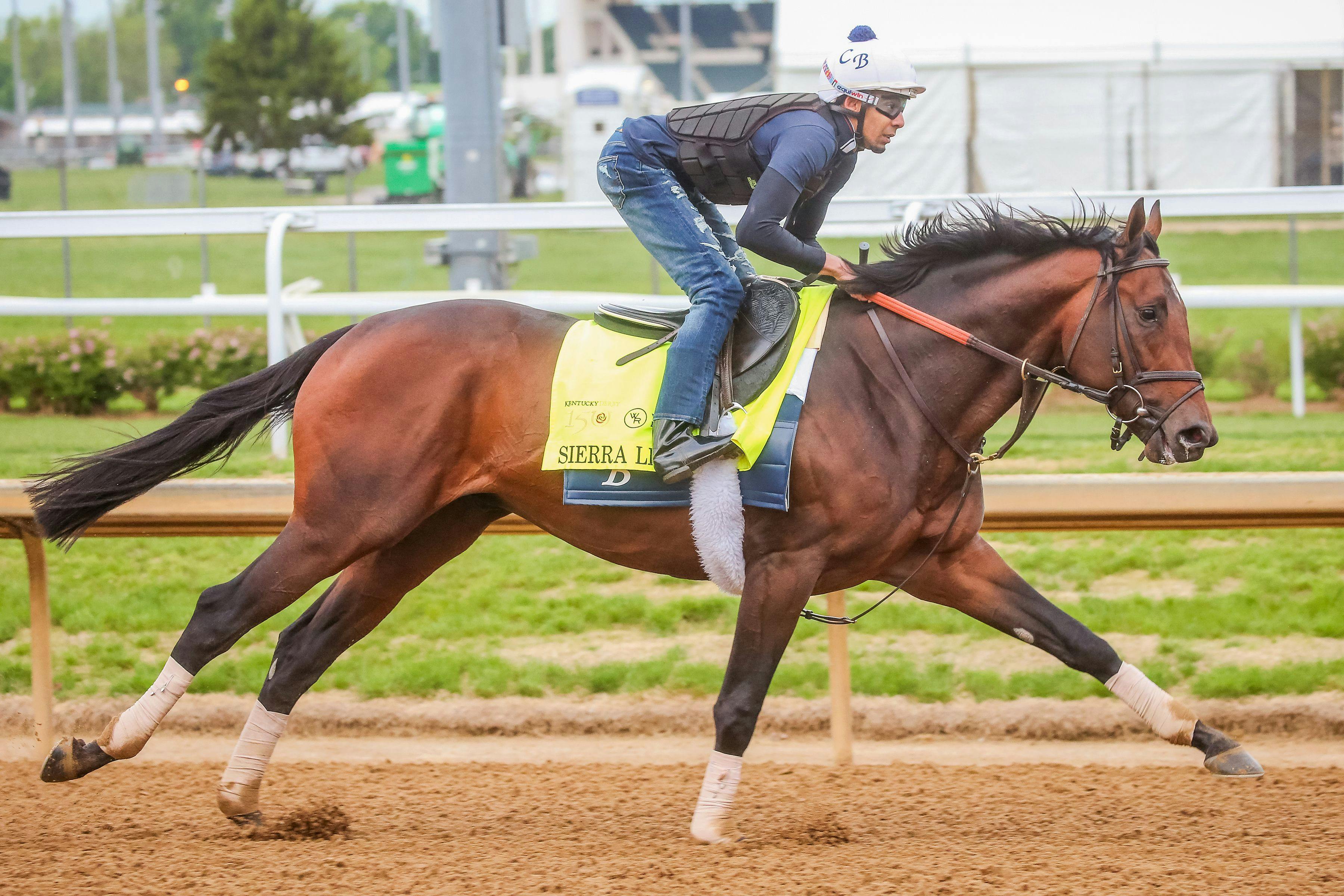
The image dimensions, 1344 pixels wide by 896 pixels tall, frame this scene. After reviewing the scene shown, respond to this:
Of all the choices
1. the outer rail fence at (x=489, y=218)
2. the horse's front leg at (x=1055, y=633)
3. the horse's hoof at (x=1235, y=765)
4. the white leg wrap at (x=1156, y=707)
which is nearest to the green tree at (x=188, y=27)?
the outer rail fence at (x=489, y=218)

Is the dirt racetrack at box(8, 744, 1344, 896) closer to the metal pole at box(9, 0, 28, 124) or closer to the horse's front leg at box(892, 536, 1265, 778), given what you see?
the horse's front leg at box(892, 536, 1265, 778)

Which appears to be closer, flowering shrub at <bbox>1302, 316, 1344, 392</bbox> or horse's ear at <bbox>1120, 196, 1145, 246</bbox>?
horse's ear at <bbox>1120, 196, 1145, 246</bbox>

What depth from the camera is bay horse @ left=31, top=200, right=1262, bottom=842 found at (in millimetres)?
3908

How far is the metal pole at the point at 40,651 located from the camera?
5098 mm

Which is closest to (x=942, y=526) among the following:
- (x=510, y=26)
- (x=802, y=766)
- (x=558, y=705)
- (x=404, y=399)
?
(x=802, y=766)

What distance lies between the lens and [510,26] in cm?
888

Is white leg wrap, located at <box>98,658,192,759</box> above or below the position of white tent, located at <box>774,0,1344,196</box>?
below

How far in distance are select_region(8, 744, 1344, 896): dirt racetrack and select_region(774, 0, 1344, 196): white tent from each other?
1376 cm

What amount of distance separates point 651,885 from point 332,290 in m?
15.1

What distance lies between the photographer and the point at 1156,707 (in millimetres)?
4070

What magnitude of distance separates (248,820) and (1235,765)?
117 inches

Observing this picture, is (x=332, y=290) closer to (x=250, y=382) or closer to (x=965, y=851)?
(x=250, y=382)

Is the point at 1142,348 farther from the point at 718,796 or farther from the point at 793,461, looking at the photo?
the point at 718,796

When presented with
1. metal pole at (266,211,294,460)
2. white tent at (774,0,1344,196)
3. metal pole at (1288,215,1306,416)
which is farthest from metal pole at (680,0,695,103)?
metal pole at (266,211,294,460)
